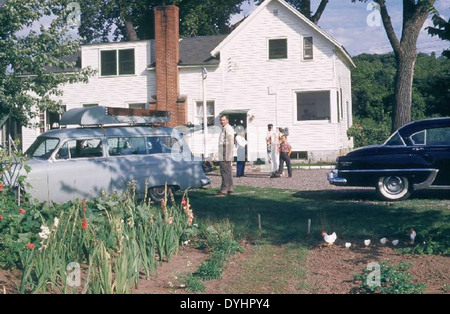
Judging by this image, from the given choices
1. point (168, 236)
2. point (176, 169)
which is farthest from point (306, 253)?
point (176, 169)

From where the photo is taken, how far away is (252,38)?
28438 millimetres

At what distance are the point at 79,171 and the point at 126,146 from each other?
4.32 ft

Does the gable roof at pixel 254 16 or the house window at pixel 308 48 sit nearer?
the gable roof at pixel 254 16

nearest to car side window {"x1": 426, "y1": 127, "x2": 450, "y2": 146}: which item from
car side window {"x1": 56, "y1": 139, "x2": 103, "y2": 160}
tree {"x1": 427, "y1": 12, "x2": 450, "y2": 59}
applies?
tree {"x1": 427, "y1": 12, "x2": 450, "y2": 59}

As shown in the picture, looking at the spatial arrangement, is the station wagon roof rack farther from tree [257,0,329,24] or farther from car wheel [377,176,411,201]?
tree [257,0,329,24]

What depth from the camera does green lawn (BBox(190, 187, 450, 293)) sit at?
7.17 metres

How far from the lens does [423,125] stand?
43.2 ft

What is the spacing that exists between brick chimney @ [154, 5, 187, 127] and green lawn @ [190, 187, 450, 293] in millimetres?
14001

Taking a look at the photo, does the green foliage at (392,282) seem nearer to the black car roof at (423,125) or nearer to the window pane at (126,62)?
the black car roof at (423,125)

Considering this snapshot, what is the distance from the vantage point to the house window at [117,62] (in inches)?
1196

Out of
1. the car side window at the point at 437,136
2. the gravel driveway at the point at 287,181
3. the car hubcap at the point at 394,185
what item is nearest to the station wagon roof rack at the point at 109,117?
the gravel driveway at the point at 287,181

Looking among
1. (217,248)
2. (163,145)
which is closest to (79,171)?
(163,145)

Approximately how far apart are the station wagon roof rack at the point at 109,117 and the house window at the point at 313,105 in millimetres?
14343
